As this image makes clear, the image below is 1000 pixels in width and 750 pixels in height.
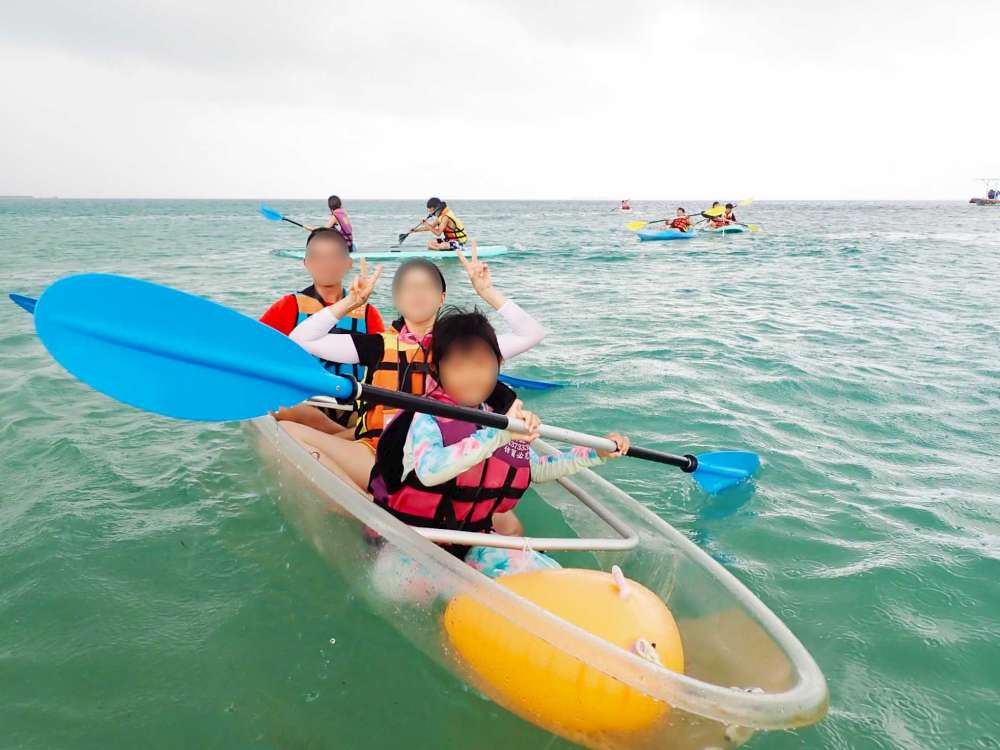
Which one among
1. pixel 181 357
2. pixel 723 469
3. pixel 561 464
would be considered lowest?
pixel 723 469

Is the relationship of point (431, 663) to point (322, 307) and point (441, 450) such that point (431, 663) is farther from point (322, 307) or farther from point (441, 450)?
point (322, 307)

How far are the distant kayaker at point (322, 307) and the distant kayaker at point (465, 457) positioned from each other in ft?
4.27

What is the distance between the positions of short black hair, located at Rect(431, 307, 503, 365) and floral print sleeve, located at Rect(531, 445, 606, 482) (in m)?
0.70

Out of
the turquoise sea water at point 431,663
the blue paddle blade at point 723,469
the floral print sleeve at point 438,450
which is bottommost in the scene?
the turquoise sea water at point 431,663

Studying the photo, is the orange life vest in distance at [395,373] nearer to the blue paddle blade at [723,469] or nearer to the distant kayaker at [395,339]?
the distant kayaker at [395,339]

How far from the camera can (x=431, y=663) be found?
231 centimetres

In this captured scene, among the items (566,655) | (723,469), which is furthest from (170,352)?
(723,469)

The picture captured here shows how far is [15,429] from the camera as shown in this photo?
14.6 ft

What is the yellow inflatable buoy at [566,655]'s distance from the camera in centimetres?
175

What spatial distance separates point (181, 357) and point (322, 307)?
1613 mm

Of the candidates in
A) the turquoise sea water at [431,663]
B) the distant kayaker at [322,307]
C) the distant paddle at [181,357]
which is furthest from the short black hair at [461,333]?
the distant kayaker at [322,307]

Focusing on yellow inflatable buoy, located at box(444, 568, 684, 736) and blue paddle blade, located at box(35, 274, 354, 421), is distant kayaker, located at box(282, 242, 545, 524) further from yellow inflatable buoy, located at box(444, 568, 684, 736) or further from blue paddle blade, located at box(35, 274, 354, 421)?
yellow inflatable buoy, located at box(444, 568, 684, 736)

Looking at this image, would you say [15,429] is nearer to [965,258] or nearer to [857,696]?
[857,696]

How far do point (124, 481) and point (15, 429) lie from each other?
1.41m
